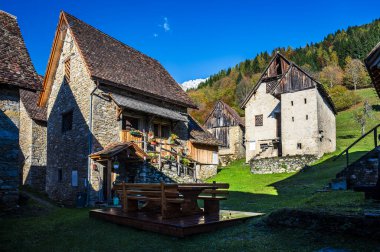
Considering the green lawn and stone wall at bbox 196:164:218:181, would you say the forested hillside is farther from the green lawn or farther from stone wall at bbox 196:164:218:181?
Answer: the green lawn

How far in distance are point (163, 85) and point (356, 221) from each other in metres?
19.5

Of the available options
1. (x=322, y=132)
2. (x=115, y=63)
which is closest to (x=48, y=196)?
(x=115, y=63)

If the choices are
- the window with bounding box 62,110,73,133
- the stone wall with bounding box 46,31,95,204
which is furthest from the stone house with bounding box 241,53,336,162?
A: the window with bounding box 62,110,73,133

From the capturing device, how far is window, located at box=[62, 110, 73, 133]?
20.0 meters

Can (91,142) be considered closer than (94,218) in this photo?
No

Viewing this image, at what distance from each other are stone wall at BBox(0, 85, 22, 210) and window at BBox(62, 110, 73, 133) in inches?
307

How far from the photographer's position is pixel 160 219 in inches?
314

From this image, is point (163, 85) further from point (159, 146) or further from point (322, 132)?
point (322, 132)

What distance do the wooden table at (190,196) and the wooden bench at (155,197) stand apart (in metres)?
0.17

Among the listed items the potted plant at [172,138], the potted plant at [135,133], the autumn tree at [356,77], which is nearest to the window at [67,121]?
the potted plant at [135,133]

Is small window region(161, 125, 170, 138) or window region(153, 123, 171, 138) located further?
small window region(161, 125, 170, 138)

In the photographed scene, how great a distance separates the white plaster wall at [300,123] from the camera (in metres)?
28.6

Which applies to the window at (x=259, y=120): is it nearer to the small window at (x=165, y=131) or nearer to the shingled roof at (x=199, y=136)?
the shingled roof at (x=199, y=136)

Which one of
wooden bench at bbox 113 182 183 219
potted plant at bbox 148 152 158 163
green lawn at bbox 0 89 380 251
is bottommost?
green lawn at bbox 0 89 380 251
